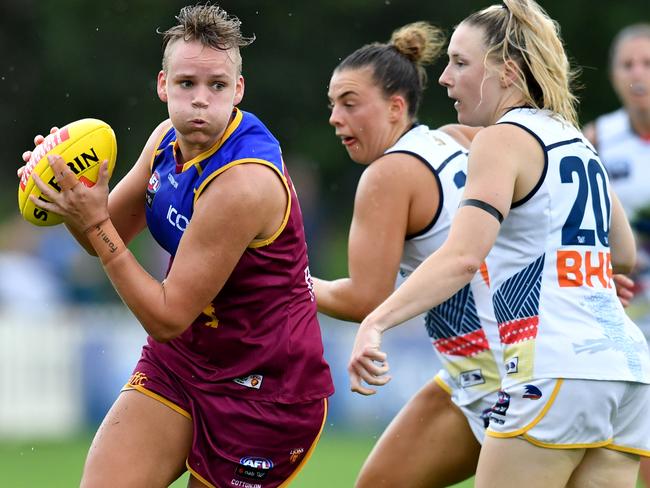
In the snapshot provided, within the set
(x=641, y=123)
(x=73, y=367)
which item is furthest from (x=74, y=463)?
(x=641, y=123)

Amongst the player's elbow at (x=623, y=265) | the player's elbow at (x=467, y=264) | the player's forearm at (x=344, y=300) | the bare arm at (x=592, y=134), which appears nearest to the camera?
the player's elbow at (x=467, y=264)

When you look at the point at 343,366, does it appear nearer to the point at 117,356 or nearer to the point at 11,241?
the point at 117,356

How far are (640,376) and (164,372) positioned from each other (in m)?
1.68

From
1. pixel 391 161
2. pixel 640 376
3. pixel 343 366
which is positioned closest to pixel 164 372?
pixel 391 161

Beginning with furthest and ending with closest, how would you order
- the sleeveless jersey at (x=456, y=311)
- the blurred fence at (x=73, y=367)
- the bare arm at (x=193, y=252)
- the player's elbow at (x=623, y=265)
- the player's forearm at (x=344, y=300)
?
the blurred fence at (x=73, y=367)
the player's forearm at (x=344, y=300)
the sleeveless jersey at (x=456, y=311)
the player's elbow at (x=623, y=265)
the bare arm at (x=193, y=252)

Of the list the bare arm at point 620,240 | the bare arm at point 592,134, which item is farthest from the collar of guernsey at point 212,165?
the bare arm at point 592,134

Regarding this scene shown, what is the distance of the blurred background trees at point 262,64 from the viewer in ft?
65.3

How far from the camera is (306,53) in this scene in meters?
20.4

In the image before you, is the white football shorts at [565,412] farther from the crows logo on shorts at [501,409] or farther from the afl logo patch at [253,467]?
the afl logo patch at [253,467]

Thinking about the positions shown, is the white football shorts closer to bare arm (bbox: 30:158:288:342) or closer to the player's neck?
bare arm (bbox: 30:158:288:342)

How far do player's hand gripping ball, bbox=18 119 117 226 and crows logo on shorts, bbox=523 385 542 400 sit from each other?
5.12 ft

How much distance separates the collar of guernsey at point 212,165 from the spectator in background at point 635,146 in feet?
11.7

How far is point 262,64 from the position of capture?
66.0 ft

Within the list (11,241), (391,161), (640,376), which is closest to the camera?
(640,376)
